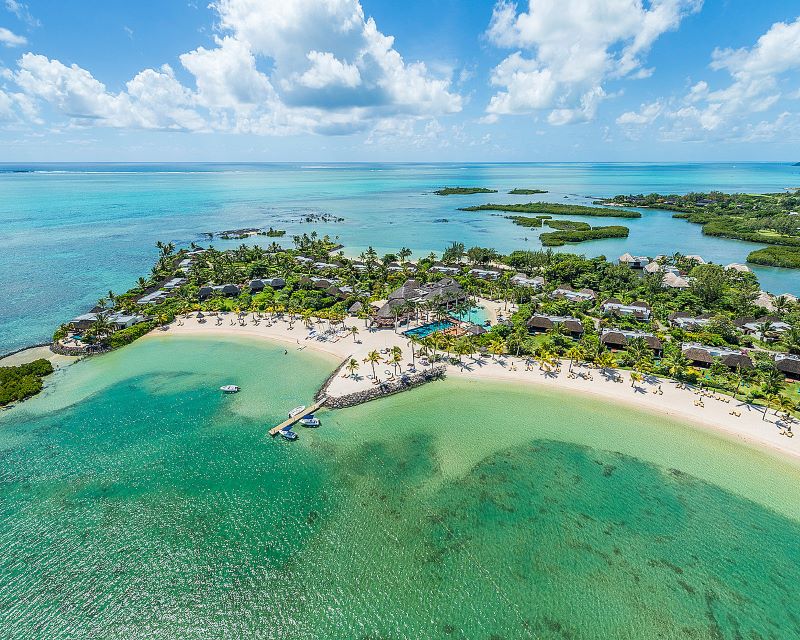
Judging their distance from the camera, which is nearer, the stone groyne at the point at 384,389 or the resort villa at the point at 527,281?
the stone groyne at the point at 384,389

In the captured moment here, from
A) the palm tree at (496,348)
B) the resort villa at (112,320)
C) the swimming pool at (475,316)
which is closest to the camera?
the palm tree at (496,348)

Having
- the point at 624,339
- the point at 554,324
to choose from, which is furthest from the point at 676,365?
the point at 554,324

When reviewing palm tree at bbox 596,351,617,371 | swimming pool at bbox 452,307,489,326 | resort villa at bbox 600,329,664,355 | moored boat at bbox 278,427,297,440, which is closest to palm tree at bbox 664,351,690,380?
resort villa at bbox 600,329,664,355

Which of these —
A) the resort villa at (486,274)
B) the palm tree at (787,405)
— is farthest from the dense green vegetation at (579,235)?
the palm tree at (787,405)

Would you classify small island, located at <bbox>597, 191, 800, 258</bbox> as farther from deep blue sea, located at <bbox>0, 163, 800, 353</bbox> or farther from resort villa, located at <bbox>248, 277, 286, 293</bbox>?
resort villa, located at <bbox>248, 277, 286, 293</bbox>

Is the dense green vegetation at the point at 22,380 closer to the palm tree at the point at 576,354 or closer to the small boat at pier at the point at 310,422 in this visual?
the small boat at pier at the point at 310,422
